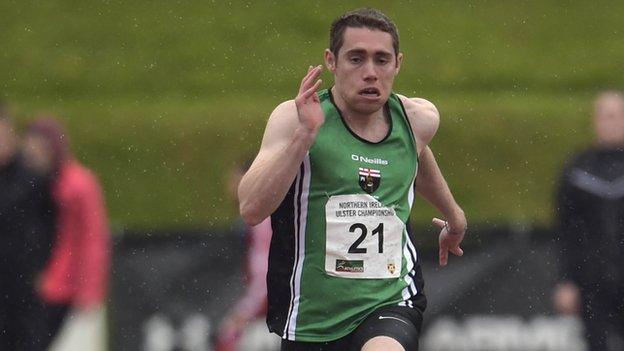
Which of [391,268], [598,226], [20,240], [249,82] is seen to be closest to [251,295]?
[20,240]

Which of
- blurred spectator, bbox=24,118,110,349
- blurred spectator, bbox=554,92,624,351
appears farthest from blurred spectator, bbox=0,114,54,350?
blurred spectator, bbox=554,92,624,351

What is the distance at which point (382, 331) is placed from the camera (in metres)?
5.88

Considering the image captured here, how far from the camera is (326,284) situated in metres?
6.02

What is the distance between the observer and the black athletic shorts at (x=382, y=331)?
5887mm

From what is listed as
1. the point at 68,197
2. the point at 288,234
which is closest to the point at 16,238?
the point at 68,197

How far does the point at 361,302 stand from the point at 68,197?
14.6 ft

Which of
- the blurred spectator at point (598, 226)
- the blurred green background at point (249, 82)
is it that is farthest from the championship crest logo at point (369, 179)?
the blurred green background at point (249, 82)

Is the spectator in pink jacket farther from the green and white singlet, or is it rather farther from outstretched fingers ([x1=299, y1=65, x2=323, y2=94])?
outstretched fingers ([x1=299, y1=65, x2=323, y2=94])

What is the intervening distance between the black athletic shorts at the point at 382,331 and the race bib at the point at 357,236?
0.18 metres

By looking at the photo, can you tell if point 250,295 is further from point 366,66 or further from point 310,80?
point 310,80

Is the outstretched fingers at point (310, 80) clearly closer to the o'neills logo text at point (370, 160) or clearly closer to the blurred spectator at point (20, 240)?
the o'neills logo text at point (370, 160)

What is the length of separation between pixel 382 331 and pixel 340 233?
43 centimetres

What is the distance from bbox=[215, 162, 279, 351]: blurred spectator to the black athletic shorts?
3.89 meters

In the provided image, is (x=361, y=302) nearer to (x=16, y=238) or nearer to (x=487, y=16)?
(x=16, y=238)
